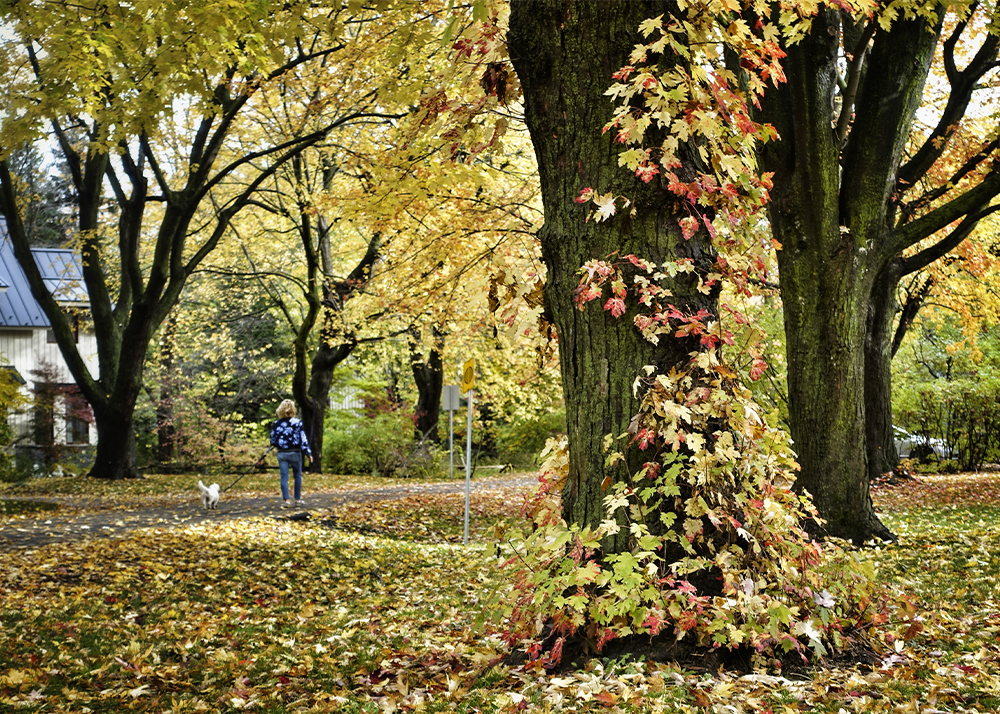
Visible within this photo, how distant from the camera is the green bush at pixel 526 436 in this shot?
2659 cm

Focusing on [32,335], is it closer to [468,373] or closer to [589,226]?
[468,373]

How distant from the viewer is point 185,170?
20.4 m

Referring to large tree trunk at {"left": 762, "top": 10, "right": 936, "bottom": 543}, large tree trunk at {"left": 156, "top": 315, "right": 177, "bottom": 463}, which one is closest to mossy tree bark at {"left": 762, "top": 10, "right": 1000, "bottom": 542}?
large tree trunk at {"left": 762, "top": 10, "right": 936, "bottom": 543}

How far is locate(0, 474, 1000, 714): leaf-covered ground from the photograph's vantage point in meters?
→ 3.73

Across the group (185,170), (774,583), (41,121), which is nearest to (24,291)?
(185,170)

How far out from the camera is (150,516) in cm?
1193

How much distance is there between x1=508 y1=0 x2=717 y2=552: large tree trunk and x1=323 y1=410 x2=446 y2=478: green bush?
750 inches

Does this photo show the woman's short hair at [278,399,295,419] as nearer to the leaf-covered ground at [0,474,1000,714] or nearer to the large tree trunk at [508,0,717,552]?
the leaf-covered ground at [0,474,1000,714]

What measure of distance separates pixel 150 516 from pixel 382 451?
1172cm

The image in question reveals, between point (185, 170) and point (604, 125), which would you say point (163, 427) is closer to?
point (185, 170)

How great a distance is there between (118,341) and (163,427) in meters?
7.93

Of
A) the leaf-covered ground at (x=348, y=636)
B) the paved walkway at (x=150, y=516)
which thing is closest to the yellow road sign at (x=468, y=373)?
the leaf-covered ground at (x=348, y=636)

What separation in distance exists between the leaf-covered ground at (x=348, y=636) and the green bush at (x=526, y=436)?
1578 centimetres

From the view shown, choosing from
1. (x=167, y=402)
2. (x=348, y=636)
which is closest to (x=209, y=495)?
(x=348, y=636)
